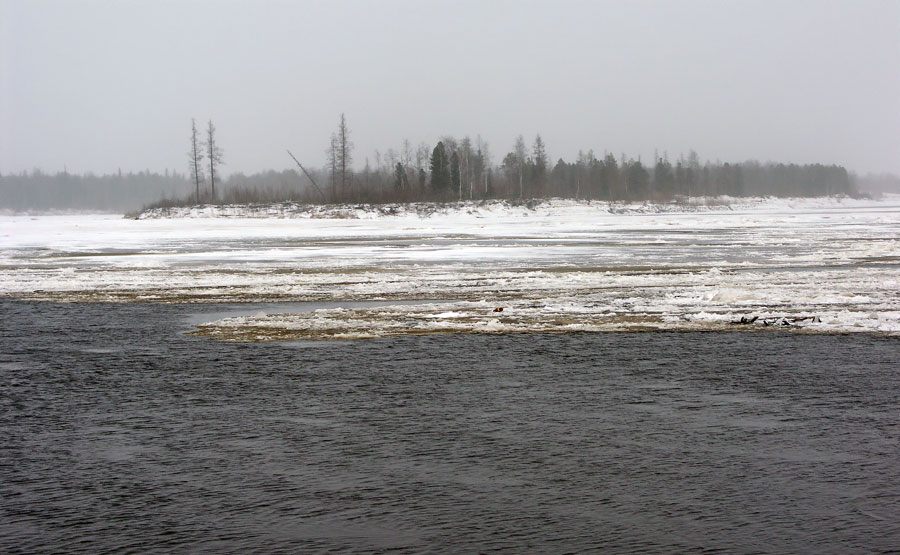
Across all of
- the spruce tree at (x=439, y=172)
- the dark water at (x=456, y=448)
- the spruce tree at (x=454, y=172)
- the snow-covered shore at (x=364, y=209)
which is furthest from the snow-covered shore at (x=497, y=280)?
the spruce tree at (x=454, y=172)

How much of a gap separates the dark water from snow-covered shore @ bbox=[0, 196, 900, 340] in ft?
8.50

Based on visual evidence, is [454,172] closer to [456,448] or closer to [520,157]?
[520,157]

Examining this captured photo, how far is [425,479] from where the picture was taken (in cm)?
824

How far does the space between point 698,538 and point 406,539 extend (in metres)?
2.16

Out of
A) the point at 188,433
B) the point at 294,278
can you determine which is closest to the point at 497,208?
the point at 294,278

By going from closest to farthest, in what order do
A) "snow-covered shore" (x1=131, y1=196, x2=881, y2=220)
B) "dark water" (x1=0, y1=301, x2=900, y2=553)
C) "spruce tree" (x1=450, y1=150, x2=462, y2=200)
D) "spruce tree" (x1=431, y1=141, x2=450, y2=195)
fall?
1. "dark water" (x1=0, y1=301, x2=900, y2=553)
2. "snow-covered shore" (x1=131, y1=196, x2=881, y2=220)
3. "spruce tree" (x1=431, y1=141, x2=450, y2=195)
4. "spruce tree" (x1=450, y1=150, x2=462, y2=200)

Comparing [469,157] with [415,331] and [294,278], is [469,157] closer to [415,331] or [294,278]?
[294,278]

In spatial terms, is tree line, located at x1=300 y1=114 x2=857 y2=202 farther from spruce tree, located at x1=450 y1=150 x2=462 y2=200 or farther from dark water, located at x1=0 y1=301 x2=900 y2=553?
dark water, located at x1=0 y1=301 x2=900 y2=553

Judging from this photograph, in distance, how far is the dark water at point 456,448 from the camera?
7016 mm

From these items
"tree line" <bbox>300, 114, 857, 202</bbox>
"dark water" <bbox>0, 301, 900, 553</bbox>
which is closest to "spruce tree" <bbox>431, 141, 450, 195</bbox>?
"tree line" <bbox>300, 114, 857, 202</bbox>

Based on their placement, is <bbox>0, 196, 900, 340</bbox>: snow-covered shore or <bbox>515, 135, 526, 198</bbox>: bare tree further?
<bbox>515, 135, 526, 198</bbox>: bare tree

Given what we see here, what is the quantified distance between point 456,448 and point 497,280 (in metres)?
17.0

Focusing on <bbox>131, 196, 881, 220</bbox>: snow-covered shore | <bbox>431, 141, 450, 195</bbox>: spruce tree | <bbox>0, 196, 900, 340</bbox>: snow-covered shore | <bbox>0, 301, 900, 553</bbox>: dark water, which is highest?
<bbox>431, 141, 450, 195</bbox>: spruce tree

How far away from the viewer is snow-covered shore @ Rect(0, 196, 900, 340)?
17.8 metres
